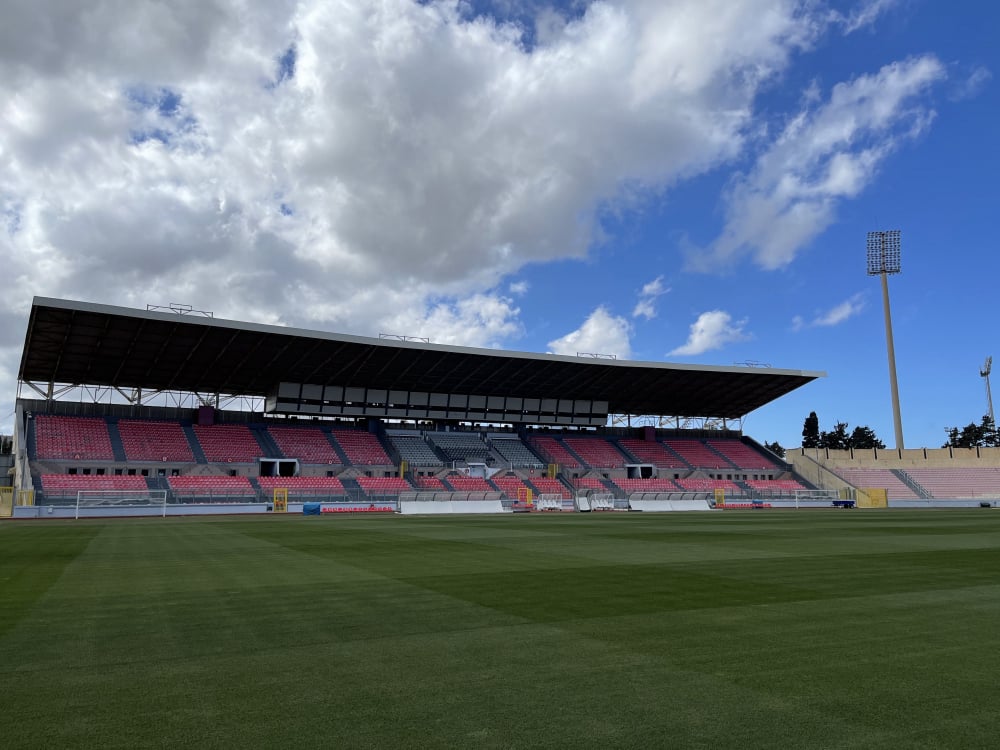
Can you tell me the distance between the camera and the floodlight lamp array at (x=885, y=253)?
89.5 m

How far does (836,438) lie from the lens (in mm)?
126125

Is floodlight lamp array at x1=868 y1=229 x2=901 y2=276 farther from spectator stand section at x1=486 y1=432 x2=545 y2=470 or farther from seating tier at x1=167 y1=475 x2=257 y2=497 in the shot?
seating tier at x1=167 y1=475 x2=257 y2=497

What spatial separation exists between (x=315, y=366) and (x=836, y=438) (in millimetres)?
104659

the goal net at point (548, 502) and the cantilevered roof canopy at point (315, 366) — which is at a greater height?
the cantilevered roof canopy at point (315, 366)

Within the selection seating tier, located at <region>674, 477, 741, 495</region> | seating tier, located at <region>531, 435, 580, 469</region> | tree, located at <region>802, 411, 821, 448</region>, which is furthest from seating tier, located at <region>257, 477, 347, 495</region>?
tree, located at <region>802, 411, 821, 448</region>

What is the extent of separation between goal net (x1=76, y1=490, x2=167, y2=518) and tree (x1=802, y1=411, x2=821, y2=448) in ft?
371

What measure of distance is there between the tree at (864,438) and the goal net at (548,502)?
91.0 m

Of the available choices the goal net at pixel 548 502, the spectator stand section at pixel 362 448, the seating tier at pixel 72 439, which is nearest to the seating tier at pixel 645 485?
the goal net at pixel 548 502

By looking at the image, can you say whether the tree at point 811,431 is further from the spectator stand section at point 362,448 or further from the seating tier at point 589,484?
the spectator stand section at point 362,448

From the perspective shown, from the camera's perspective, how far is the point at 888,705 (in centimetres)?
531

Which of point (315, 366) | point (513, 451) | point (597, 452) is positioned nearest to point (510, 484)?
point (513, 451)

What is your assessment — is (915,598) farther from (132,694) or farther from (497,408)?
(497,408)

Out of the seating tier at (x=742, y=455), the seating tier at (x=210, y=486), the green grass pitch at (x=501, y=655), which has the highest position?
the seating tier at (x=742, y=455)

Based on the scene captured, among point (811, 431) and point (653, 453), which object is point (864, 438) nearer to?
point (811, 431)
